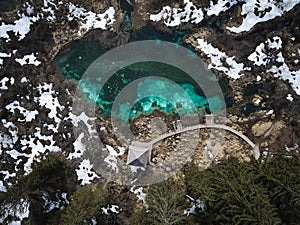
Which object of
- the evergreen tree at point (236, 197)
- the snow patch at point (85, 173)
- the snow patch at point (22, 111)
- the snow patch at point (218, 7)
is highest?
the snow patch at point (218, 7)

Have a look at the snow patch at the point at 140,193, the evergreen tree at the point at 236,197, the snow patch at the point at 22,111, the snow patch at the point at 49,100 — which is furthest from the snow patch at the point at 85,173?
the evergreen tree at the point at 236,197

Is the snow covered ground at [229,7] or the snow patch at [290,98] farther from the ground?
the snow covered ground at [229,7]

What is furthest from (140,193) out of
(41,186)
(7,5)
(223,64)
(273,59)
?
(7,5)

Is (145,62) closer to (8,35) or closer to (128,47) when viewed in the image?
(128,47)

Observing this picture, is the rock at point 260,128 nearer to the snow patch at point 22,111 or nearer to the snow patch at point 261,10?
the snow patch at point 261,10

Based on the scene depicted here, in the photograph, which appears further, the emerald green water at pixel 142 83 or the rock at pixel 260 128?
the emerald green water at pixel 142 83

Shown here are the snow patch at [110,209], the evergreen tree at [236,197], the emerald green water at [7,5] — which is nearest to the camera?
the evergreen tree at [236,197]

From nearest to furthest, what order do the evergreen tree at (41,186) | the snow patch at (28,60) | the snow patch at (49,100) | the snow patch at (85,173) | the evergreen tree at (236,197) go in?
the evergreen tree at (236,197), the evergreen tree at (41,186), the snow patch at (85,173), the snow patch at (49,100), the snow patch at (28,60)
